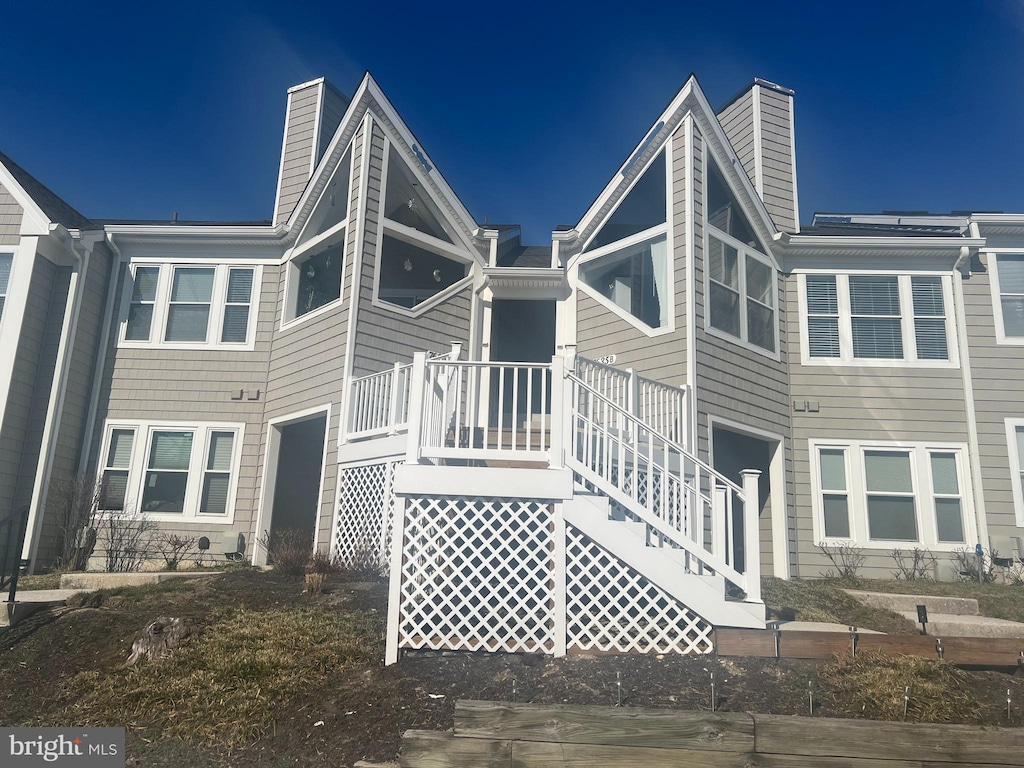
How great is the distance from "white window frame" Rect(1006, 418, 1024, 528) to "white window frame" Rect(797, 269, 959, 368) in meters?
1.13

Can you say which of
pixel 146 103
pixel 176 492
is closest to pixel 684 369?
pixel 176 492

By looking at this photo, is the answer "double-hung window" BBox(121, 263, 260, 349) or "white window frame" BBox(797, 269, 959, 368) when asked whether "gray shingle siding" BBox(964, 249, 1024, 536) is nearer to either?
"white window frame" BBox(797, 269, 959, 368)

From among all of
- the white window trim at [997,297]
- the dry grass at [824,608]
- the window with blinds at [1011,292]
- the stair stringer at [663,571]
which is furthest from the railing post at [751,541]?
the window with blinds at [1011,292]

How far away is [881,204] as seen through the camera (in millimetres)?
17547

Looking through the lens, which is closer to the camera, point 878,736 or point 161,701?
point 878,736

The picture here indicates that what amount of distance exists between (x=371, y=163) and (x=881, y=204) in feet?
42.7

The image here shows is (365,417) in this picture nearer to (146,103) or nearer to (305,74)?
(305,74)

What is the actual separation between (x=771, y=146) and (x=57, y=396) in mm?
12317

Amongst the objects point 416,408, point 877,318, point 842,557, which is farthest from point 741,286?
point 416,408

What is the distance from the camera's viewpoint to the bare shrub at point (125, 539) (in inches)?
409

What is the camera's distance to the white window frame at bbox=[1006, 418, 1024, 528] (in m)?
10.2

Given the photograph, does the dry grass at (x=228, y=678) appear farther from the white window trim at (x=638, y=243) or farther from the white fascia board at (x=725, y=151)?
the white fascia board at (x=725, y=151)

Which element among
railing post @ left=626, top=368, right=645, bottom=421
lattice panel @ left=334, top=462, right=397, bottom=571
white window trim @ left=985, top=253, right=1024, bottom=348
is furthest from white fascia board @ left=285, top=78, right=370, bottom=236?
white window trim @ left=985, top=253, right=1024, bottom=348

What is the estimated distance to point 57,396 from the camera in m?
10.7
